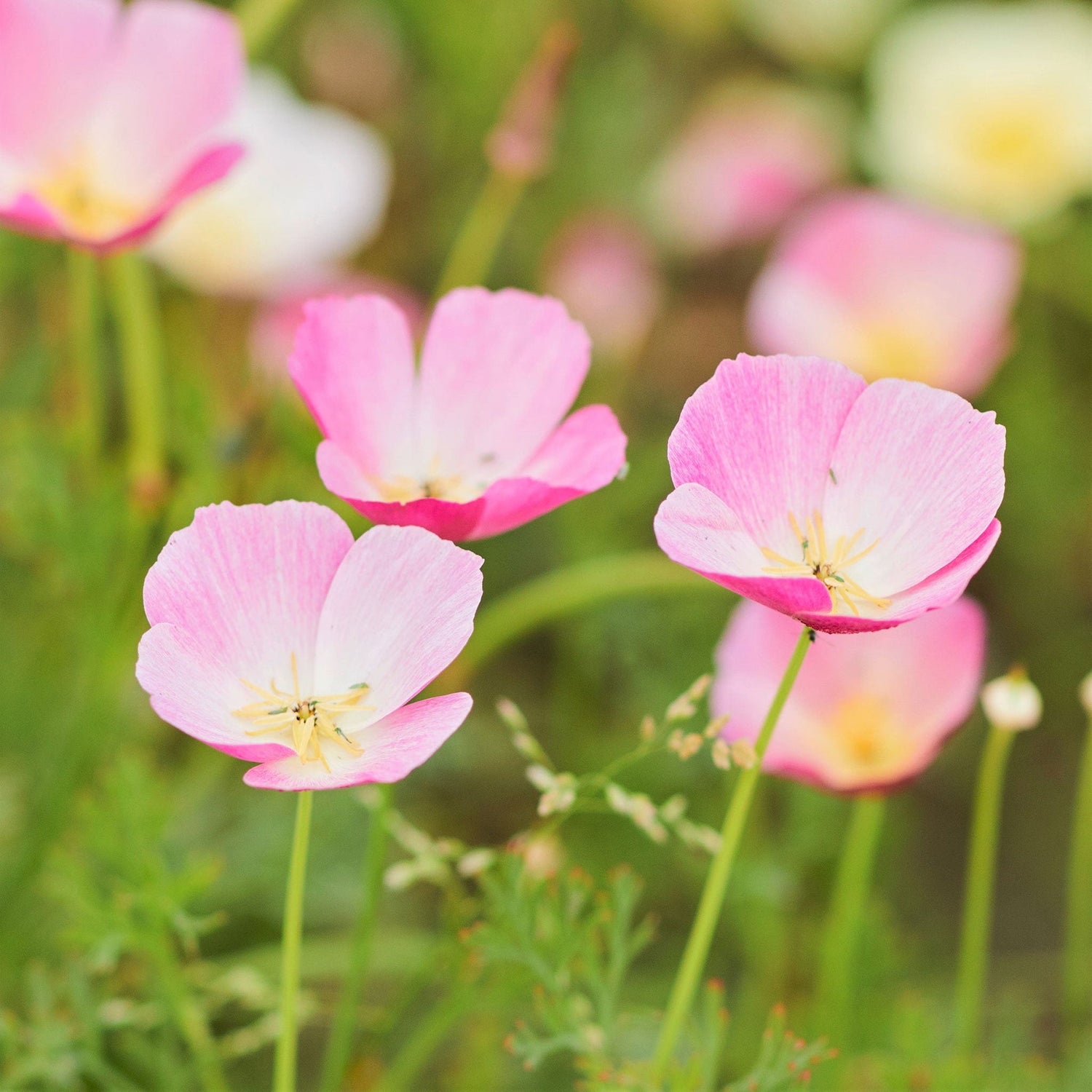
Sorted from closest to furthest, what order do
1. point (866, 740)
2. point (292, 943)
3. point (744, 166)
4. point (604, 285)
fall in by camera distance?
point (292, 943) < point (866, 740) < point (604, 285) < point (744, 166)

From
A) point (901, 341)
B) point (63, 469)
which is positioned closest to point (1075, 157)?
point (901, 341)

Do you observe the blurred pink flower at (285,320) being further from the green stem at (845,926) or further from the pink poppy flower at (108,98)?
the green stem at (845,926)

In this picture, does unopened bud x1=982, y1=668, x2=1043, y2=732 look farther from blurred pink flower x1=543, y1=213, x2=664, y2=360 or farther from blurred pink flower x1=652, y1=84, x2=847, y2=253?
blurred pink flower x1=652, y1=84, x2=847, y2=253

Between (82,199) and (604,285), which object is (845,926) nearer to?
(82,199)

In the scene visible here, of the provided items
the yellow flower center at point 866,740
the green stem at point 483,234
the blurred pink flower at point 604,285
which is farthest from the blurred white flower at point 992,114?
the yellow flower center at point 866,740

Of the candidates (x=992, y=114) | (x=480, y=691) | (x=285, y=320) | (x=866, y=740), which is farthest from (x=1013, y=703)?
(x=992, y=114)

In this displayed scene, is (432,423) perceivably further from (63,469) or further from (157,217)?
(63,469)
